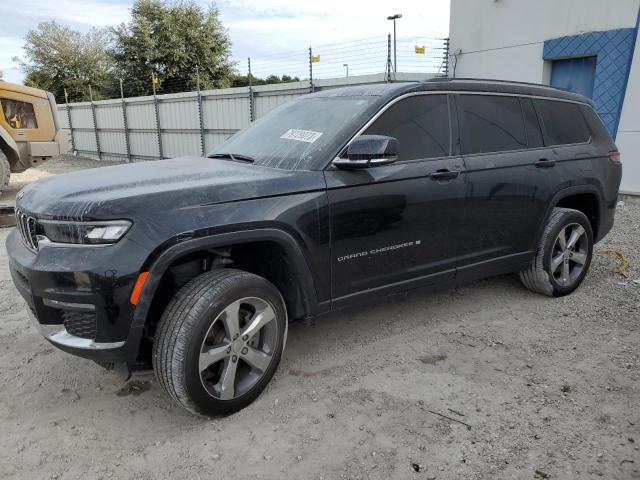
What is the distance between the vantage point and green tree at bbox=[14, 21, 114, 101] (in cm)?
4209

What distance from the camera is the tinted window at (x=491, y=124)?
3750 mm

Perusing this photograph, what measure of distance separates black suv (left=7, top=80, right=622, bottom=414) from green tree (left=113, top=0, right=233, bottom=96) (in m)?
35.1

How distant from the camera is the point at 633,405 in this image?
291cm

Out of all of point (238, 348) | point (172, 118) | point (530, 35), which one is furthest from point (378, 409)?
point (172, 118)

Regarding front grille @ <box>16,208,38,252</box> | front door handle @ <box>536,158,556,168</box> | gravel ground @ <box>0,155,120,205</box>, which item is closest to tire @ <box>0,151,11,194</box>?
gravel ground @ <box>0,155,120,205</box>

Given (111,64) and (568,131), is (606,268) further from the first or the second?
A: (111,64)

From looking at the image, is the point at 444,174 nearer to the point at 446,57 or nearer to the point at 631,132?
the point at 631,132

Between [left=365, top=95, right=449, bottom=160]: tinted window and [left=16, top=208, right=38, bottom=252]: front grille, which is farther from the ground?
[left=365, top=95, right=449, bottom=160]: tinted window

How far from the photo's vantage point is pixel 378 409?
290 centimetres

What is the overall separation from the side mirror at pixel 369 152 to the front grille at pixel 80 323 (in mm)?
1598

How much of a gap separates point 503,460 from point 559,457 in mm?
279

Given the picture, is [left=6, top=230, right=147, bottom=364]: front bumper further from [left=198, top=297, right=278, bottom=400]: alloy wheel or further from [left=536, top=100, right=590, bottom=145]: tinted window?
[left=536, top=100, right=590, bottom=145]: tinted window

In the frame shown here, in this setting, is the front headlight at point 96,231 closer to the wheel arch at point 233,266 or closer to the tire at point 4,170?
the wheel arch at point 233,266

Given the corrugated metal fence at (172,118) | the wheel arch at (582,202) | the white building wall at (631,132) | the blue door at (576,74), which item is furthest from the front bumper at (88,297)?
the blue door at (576,74)
